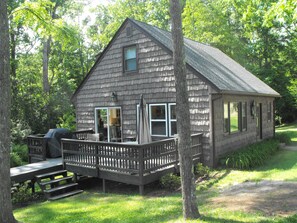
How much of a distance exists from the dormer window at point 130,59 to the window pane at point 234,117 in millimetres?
4600

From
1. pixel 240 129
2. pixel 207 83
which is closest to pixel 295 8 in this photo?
pixel 207 83

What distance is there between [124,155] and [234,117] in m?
5.96

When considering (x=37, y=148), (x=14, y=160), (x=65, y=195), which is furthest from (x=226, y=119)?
(x=14, y=160)

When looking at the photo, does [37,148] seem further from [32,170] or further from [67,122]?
[67,122]

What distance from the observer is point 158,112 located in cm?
1288

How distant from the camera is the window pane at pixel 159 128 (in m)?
12.7

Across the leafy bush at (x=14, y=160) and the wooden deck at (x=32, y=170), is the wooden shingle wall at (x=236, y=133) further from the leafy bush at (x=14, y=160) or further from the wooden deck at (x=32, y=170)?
the leafy bush at (x=14, y=160)

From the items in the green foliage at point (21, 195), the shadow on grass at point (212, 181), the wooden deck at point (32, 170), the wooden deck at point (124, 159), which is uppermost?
the wooden deck at point (124, 159)

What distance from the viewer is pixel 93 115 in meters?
15.3

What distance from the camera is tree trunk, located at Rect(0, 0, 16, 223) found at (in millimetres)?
6176

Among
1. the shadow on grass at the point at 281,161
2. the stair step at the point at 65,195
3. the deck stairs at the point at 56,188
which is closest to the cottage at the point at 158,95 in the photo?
the shadow on grass at the point at 281,161

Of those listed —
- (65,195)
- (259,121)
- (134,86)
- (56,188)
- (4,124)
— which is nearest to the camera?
(4,124)

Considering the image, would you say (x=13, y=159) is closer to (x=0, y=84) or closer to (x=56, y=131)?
(x=56, y=131)

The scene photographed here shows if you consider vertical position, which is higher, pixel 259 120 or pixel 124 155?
pixel 259 120
